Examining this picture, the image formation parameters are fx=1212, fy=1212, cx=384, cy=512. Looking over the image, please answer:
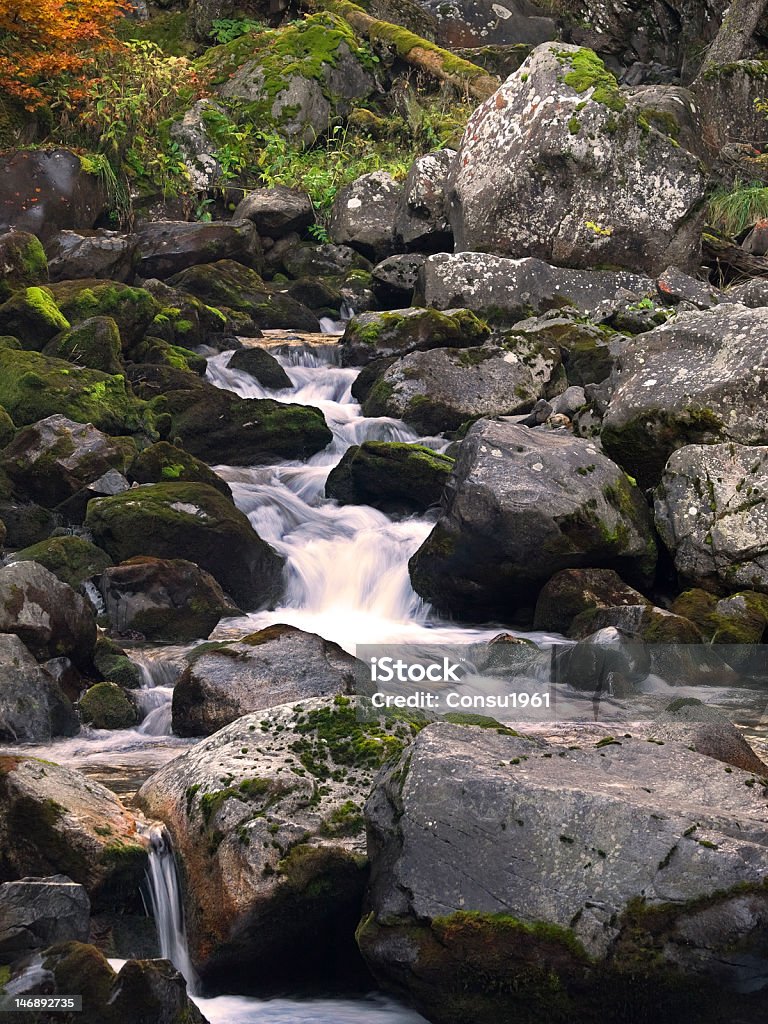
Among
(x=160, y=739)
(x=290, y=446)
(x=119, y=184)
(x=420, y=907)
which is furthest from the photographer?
(x=119, y=184)

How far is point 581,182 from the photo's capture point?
53.4ft

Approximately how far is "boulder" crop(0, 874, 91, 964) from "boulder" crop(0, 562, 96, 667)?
11.7 ft

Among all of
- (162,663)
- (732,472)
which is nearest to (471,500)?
(732,472)

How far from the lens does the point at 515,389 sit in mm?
13203

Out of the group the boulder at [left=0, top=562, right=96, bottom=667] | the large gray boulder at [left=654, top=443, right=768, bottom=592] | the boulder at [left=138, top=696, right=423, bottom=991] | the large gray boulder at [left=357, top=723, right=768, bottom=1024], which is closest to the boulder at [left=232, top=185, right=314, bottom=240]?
the large gray boulder at [left=654, top=443, right=768, bottom=592]

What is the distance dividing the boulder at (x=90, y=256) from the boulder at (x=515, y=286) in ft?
13.2

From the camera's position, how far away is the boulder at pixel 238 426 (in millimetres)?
12438

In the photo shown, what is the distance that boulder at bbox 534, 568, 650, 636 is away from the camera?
9078 mm

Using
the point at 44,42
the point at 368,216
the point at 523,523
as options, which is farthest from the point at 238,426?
the point at 44,42

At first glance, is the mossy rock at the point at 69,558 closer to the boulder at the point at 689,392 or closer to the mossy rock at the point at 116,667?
the mossy rock at the point at 116,667

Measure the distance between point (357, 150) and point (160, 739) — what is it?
17.4 m

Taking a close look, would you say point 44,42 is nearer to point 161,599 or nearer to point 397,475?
point 397,475

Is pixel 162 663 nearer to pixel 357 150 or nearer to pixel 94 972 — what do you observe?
pixel 94 972

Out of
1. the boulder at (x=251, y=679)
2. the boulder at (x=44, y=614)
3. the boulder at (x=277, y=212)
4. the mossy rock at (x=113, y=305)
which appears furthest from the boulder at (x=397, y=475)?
the boulder at (x=277, y=212)
